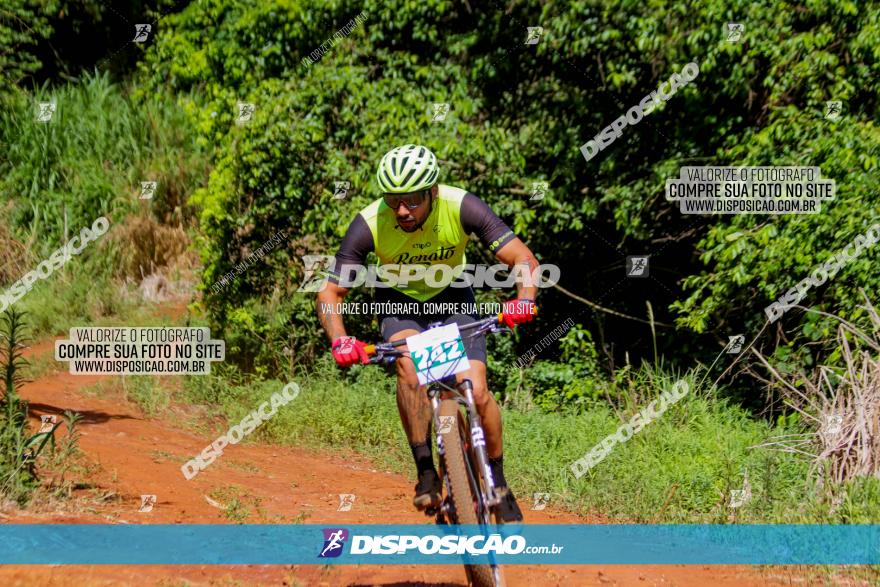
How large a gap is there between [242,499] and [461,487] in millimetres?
2806

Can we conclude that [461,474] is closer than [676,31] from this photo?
Yes

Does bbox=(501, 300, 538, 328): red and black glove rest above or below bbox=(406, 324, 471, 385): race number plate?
above

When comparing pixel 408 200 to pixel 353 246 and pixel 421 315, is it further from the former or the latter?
pixel 421 315

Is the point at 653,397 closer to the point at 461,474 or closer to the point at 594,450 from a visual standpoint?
the point at 594,450

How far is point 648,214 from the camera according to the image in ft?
35.3

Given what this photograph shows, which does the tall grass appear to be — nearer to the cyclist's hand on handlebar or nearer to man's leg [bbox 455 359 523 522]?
man's leg [bbox 455 359 523 522]

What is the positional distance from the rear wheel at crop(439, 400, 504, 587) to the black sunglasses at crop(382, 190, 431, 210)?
1.22 m

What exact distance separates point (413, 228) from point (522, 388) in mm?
5351

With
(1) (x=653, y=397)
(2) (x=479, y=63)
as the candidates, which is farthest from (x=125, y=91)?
(1) (x=653, y=397)

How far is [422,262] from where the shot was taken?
6160mm

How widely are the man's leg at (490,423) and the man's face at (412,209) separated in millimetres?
926

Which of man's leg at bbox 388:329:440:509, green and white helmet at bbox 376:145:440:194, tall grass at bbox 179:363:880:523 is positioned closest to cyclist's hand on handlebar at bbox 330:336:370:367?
man's leg at bbox 388:329:440:509

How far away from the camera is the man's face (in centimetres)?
580

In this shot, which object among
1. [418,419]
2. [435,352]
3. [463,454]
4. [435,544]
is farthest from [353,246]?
[435,544]
